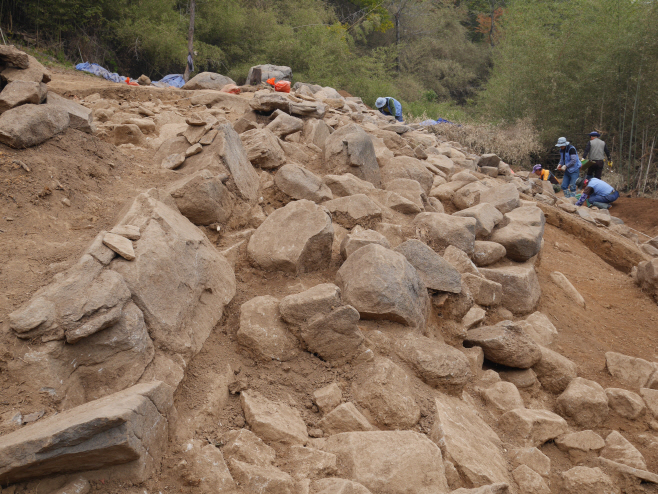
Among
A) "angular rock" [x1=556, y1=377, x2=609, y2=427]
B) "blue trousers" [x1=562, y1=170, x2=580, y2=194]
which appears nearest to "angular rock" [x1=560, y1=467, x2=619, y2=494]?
"angular rock" [x1=556, y1=377, x2=609, y2=427]

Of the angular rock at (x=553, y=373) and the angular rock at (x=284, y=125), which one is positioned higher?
the angular rock at (x=284, y=125)

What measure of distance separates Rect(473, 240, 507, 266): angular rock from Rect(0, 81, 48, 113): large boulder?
11.1ft

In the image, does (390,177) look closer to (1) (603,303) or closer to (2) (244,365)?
(1) (603,303)


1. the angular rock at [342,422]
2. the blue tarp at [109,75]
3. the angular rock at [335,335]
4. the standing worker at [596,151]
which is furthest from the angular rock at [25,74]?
the standing worker at [596,151]

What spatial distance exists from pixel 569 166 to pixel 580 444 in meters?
7.87

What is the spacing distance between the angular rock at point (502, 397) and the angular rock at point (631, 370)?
1048 mm

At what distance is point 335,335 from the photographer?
2.32m

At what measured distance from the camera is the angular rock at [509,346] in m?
2.96

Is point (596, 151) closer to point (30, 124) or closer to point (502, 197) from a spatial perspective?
point (502, 197)

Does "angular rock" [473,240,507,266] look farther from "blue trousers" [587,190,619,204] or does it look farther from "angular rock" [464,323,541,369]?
"blue trousers" [587,190,619,204]

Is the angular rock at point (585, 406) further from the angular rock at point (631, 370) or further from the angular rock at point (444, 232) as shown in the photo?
the angular rock at point (444, 232)

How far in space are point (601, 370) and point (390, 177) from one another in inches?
96.8

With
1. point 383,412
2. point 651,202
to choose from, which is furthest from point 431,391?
point 651,202

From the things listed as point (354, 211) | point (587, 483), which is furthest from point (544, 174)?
point (587, 483)
